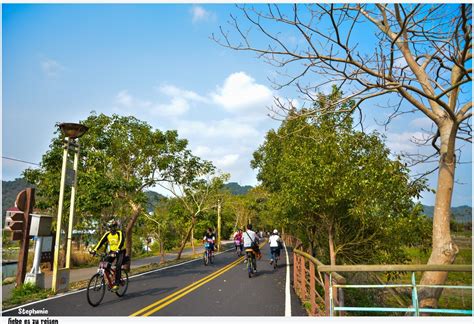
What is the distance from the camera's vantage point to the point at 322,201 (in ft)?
41.0

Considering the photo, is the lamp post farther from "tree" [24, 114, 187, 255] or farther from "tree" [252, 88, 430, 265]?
"tree" [252, 88, 430, 265]

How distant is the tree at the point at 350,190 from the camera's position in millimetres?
10047

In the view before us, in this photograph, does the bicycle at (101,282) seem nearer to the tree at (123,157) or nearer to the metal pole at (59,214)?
the metal pole at (59,214)

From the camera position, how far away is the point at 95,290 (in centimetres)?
831

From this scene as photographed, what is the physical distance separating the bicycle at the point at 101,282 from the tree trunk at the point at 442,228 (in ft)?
23.1

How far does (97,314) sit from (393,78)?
7580 mm

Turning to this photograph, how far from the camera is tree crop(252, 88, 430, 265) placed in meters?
10.0

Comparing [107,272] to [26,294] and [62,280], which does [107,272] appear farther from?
[26,294]

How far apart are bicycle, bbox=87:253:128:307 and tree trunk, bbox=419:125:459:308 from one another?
7.05 metres

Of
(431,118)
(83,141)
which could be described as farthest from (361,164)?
(83,141)

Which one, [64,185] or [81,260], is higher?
[64,185]

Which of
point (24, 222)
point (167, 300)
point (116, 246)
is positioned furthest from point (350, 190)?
point (24, 222)

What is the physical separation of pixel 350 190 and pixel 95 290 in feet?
24.6
